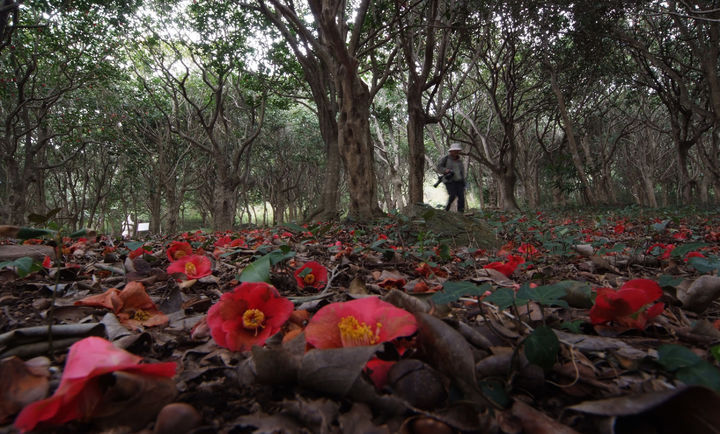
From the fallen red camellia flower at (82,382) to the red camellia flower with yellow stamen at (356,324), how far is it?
0.91ft

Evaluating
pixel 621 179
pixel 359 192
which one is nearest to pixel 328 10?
pixel 359 192

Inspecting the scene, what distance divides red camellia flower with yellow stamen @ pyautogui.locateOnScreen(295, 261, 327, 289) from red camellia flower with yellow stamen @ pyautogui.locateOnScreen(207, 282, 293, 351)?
20.9 inches

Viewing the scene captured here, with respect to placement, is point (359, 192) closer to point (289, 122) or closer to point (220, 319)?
point (220, 319)

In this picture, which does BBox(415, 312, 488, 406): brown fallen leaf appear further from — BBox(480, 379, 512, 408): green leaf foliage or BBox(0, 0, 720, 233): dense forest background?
BBox(0, 0, 720, 233): dense forest background

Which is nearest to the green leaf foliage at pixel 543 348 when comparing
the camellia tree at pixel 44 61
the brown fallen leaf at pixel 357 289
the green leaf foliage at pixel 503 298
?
the green leaf foliage at pixel 503 298

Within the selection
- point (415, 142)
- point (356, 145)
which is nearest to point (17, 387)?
point (356, 145)

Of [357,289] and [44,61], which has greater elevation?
[44,61]

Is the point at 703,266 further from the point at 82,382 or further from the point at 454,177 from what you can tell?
the point at 454,177

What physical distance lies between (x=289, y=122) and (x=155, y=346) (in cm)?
2174

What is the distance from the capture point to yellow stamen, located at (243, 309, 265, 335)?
0.90 m

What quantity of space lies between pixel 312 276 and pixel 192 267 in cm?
55

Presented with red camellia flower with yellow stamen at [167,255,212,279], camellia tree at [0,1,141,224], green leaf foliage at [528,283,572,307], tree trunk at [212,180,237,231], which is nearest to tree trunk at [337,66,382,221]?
red camellia flower with yellow stamen at [167,255,212,279]

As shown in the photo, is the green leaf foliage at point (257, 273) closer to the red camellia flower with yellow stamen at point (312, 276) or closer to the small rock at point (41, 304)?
the red camellia flower with yellow stamen at point (312, 276)

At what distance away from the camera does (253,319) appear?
2.99 feet
